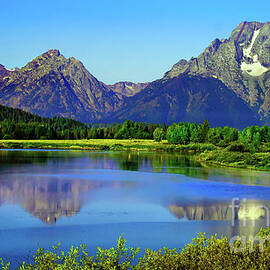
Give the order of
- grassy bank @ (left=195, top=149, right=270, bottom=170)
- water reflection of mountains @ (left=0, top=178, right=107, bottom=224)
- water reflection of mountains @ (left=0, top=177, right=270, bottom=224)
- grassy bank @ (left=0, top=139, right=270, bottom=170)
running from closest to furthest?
water reflection of mountains @ (left=0, top=177, right=270, bottom=224)
water reflection of mountains @ (left=0, top=178, right=107, bottom=224)
grassy bank @ (left=195, top=149, right=270, bottom=170)
grassy bank @ (left=0, top=139, right=270, bottom=170)

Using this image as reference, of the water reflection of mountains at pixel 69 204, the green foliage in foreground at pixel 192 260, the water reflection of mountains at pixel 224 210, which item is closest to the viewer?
the green foliage in foreground at pixel 192 260

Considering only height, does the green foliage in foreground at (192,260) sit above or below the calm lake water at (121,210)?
above

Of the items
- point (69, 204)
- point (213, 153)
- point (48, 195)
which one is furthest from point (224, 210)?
point (213, 153)

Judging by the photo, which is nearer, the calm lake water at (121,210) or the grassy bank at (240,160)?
the calm lake water at (121,210)

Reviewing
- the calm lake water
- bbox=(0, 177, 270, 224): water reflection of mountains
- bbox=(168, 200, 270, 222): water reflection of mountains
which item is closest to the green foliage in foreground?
the calm lake water

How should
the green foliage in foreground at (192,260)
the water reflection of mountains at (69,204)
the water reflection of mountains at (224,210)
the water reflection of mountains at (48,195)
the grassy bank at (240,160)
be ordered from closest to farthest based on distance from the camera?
1. the green foliage in foreground at (192,260)
2. the water reflection of mountains at (224,210)
3. the water reflection of mountains at (69,204)
4. the water reflection of mountains at (48,195)
5. the grassy bank at (240,160)

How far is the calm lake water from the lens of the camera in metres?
24.6

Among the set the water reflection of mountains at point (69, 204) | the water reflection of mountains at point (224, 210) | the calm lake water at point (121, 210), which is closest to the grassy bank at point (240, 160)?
the calm lake water at point (121, 210)

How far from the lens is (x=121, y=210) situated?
109 ft

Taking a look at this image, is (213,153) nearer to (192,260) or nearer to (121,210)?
(121,210)

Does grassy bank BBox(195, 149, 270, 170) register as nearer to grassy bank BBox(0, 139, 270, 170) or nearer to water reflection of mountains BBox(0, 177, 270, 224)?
grassy bank BBox(0, 139, 270, 170)

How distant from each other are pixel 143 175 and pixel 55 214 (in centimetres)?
3114

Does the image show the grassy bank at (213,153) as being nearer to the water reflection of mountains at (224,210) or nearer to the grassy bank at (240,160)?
the grassy bank at (240,160)

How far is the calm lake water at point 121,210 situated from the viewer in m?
24.6
